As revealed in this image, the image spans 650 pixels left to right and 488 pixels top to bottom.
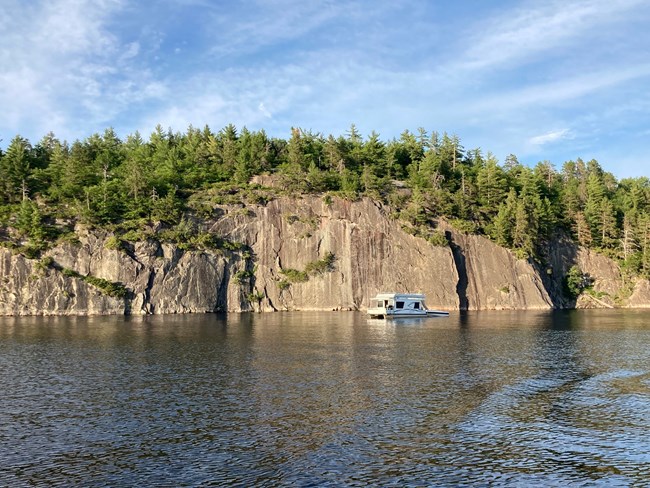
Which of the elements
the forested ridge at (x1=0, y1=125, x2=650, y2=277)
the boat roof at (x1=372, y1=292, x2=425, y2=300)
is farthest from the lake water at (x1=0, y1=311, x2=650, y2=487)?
the forested ridge at (x1=0, y1=125, x2=650, y2=277)

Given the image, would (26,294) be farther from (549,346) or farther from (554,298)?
(554,298)

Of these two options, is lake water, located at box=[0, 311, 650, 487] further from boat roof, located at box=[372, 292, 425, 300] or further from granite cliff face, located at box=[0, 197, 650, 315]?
granite cliff face, located at box=[0, 197, 650, 315]

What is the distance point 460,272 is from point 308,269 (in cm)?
3316

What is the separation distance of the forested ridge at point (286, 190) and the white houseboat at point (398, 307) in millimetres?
21994

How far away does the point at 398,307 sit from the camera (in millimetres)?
102312

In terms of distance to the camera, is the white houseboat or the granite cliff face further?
the granite cliff face

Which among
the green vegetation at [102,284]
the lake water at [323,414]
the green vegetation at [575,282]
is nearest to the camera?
the lake water at [323,414]

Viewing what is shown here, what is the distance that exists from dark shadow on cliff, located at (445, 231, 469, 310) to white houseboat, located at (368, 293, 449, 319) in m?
17.5

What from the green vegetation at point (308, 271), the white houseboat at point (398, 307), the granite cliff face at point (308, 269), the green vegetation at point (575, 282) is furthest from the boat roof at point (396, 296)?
the green vegetation at point (575, 282)

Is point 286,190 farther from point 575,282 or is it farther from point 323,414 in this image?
point 323,414

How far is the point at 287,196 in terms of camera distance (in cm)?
12812

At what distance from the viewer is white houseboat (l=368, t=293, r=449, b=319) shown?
97812mm

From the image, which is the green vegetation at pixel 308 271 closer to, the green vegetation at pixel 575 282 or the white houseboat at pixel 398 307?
the white houseboat at pixel 398 307

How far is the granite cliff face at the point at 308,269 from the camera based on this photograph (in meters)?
107
